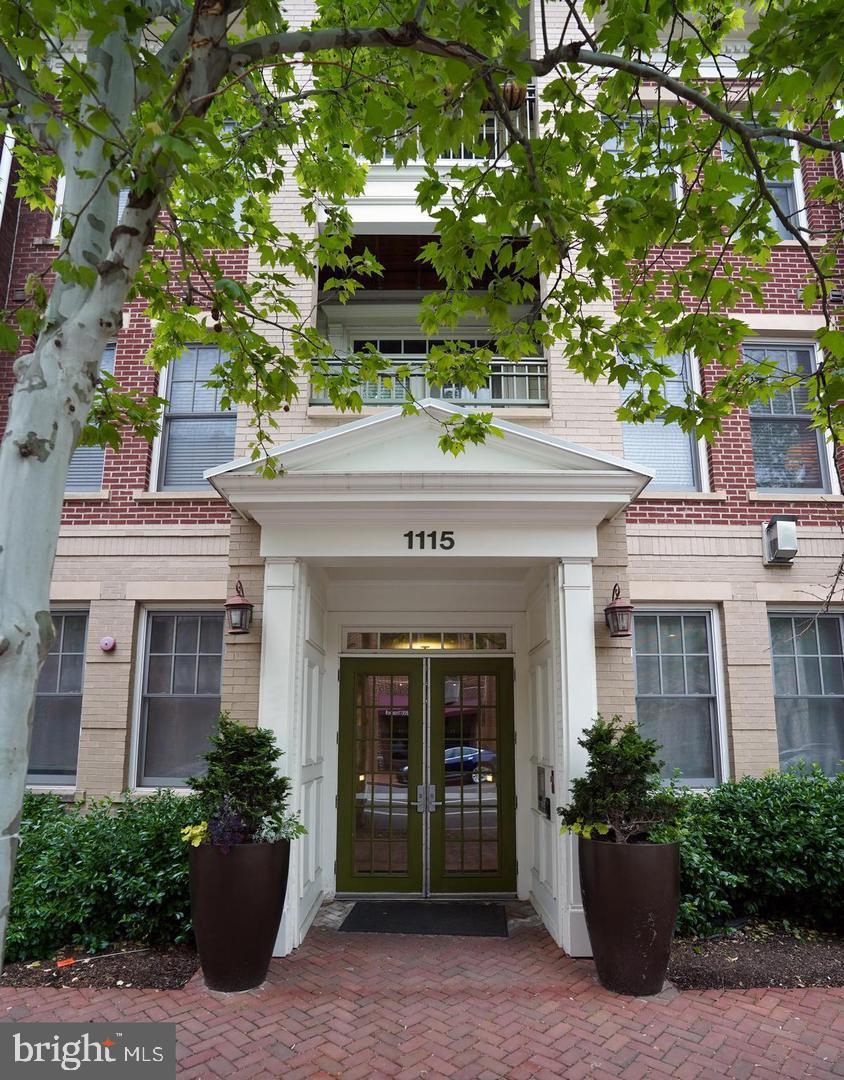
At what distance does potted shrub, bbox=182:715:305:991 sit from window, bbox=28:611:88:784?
3.97m

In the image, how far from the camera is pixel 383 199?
913cm

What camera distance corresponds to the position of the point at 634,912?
5707 mm

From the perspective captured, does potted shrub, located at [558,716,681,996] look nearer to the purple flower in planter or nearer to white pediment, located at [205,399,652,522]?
white pediment, located at [205,399,652,522]

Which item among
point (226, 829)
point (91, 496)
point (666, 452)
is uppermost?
point (666, 452)

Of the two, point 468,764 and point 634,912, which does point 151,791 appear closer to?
point 468,764

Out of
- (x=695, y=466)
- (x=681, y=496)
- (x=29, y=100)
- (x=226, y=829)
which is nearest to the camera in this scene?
(x=29, y=100)

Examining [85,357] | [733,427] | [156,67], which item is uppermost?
[733,427]

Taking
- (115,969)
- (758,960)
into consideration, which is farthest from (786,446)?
(115,969)

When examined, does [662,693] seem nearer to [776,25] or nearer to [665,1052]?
[665,1052]

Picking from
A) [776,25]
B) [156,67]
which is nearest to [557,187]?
[776,25]

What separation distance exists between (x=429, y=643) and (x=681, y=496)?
339 centimetres

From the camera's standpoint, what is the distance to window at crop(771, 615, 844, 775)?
902 centimetres

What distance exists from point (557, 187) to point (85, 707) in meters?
7.46

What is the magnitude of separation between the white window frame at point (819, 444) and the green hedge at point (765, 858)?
3.47m
